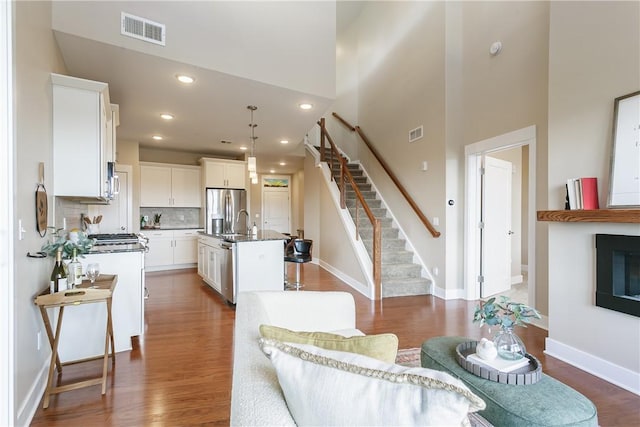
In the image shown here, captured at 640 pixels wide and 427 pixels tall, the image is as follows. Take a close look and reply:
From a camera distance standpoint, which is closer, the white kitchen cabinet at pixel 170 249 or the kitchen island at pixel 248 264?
the kitchen island at pixel 248 264

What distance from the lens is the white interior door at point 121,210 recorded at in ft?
19.3

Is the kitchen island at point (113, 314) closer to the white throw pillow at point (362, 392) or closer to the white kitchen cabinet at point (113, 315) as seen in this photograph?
the white kitchen cabinet at point (113, 315)

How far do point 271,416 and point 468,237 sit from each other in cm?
422

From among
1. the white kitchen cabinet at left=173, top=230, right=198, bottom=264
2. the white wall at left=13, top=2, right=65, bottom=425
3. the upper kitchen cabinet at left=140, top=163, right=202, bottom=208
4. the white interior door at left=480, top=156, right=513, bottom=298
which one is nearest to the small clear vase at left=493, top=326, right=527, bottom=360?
the white wall at left=13, top=2, right=65, bottom=425

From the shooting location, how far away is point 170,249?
259 inches

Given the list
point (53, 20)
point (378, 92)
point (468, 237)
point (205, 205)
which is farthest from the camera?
point (205, 205)

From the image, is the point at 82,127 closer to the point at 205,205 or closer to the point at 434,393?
the point at 434,393

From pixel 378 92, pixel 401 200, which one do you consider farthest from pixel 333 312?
pixel 378 92

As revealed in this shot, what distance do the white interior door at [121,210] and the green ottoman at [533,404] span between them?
6.46 m

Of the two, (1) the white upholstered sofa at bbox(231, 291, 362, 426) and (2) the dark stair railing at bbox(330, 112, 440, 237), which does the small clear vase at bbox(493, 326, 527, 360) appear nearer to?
(1) the white upholstered sofa at bbox(231, 291, 362, 426)

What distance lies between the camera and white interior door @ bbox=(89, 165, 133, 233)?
5887mm

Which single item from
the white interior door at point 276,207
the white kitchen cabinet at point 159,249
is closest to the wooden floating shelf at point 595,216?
the white kitchen cabinet at point 159,249

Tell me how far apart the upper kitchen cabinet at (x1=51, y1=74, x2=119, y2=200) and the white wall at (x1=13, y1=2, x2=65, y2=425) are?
152 millimetres

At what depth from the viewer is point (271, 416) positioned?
0.75m
